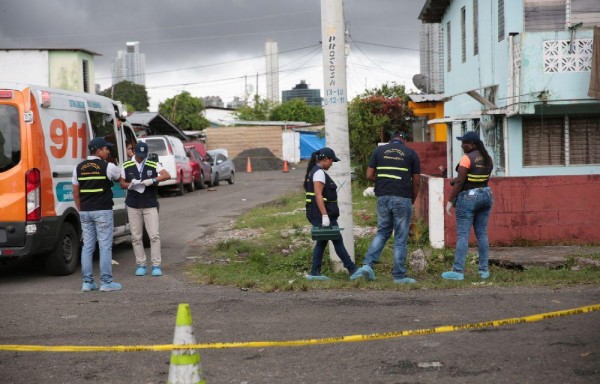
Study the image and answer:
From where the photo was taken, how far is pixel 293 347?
690 centimetres

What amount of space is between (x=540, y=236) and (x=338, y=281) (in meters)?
4.53

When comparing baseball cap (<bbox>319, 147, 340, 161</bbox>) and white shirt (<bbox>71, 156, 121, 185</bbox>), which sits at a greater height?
baseball cap (<bbox>319, 147, 340, 161</bbox>)

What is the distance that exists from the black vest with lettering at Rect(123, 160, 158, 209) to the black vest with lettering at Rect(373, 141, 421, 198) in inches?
122

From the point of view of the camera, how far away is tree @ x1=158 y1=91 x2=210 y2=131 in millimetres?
71812

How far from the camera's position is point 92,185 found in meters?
10.3

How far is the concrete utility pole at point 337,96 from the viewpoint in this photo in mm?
11078

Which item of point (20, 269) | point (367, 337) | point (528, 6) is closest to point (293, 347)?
point (367, 337)

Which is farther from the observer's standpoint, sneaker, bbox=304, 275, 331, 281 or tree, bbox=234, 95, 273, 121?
tree, bbox=234, 95, 273, 121

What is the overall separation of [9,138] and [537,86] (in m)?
10.3

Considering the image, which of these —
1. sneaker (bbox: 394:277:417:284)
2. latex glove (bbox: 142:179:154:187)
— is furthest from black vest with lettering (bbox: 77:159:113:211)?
sneaker (bbox: 394:277:417:284)

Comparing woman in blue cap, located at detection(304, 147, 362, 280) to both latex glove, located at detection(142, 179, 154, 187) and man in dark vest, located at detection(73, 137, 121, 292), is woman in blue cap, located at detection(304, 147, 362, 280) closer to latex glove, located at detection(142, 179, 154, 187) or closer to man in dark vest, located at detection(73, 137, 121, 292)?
latex glove, located at detection(142, 179, 154, 187)

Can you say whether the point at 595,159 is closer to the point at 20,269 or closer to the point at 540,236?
the point at 540,236

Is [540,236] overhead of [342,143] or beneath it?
beneath

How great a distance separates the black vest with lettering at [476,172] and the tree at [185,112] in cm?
5897
